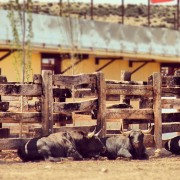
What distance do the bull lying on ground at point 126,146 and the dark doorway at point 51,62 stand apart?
1735cm

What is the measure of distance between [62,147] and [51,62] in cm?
1869

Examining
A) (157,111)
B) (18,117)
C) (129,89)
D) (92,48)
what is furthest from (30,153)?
(92,48)

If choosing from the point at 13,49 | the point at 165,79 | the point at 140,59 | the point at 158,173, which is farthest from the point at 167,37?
the point at 158,173

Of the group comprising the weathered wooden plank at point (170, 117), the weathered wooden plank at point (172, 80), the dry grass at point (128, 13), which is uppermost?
the dry grass at point (128, 13)

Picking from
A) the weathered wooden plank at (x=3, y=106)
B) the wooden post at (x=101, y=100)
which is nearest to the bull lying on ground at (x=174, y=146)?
the wooden post at (x=101, y=100)

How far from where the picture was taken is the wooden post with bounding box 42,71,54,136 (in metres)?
12.9

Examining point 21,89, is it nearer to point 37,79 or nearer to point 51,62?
point 37,79

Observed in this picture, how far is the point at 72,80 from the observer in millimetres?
13336

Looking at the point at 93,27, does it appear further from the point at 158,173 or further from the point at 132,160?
the point at 158,173

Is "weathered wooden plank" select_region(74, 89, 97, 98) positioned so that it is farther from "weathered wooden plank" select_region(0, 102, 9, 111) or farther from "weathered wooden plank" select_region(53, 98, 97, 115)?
"weathered wooden plank" select_region(0, 102, 9, 111)

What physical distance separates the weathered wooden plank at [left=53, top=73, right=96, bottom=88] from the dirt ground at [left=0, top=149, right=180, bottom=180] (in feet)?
5.54

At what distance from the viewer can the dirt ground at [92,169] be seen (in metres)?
9.94

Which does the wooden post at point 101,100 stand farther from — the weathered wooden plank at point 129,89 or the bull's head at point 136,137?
the bull's head at point 136,137

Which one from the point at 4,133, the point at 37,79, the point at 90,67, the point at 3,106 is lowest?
the point at 4,133
